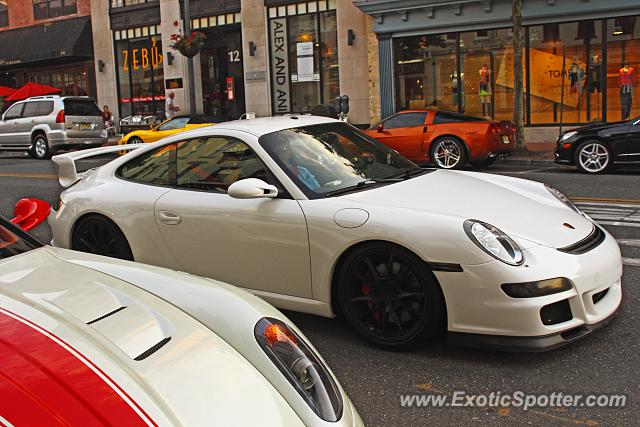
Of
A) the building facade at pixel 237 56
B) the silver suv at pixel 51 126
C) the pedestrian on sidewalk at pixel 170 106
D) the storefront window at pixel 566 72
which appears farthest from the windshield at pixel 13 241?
the pedestrian on sidewalk at pixel 170 106

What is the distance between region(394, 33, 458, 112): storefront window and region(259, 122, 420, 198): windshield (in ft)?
55.2

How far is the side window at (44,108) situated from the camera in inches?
851

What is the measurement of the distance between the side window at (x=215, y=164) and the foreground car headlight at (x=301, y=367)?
2319 mm

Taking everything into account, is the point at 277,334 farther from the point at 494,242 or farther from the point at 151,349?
the point at 494,242

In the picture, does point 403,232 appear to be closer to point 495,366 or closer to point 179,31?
point 495,366

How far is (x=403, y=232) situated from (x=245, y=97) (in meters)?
22.9

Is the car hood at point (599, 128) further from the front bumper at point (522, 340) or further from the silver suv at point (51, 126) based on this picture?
the silver suv at point (51, 126)

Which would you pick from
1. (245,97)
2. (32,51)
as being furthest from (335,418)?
(32,51)

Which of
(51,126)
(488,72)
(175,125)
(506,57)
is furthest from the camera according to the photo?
(51,126)

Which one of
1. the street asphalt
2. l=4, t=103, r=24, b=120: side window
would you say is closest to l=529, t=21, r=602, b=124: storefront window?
the street asphalt

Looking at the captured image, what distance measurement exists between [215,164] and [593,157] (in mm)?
10105

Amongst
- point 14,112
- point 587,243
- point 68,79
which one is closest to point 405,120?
point 587,243

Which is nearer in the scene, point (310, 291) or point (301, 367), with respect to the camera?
point (301, 367)

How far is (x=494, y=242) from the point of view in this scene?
12.1ft
